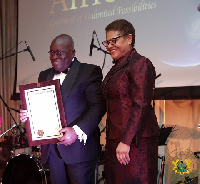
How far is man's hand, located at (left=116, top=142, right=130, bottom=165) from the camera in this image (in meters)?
1.66

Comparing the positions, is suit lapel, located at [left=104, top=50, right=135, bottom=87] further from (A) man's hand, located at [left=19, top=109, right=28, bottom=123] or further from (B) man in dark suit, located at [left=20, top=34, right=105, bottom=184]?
(A) man's hand, located at [left=19, top=109, right=28, bottom=123]

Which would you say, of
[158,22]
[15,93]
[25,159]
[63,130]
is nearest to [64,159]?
[63,130]

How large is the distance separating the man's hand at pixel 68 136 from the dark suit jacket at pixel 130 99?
29 cm

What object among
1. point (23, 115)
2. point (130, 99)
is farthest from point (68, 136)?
point (130, 99)

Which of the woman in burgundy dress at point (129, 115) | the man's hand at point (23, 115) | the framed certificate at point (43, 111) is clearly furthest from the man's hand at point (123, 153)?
the man's hand at point (23, 115)

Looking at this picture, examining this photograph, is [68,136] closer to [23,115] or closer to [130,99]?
[23,115]

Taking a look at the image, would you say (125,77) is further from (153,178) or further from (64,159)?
(64,159)

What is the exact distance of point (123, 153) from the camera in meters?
1.66

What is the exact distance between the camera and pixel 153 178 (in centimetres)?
175

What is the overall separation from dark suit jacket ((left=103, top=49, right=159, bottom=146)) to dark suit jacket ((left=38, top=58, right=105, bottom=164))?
29 cm

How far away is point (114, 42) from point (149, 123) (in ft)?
1.64

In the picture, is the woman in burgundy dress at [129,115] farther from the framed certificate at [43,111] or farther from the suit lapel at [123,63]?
the framed certificate at [43,111]

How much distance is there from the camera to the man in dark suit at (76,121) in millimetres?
2068

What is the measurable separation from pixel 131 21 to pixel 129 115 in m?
1.93
